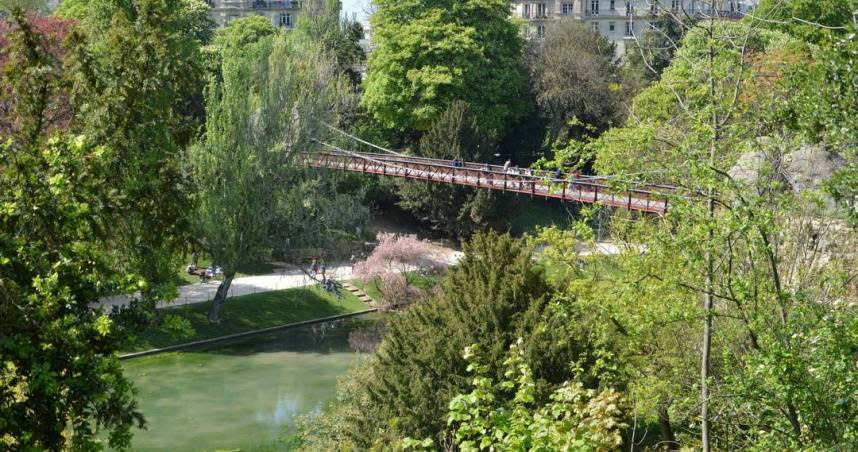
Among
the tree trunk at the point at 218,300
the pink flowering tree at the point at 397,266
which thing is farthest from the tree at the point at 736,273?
the pink flowering tree at the point at 397,266

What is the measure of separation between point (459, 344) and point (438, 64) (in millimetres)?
32123

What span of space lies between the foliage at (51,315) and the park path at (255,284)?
2479cm

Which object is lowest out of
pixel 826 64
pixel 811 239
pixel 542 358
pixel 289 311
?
pixel 289 311

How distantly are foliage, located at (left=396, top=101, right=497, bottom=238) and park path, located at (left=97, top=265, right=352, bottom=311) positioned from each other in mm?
5965

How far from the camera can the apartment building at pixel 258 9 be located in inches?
3157

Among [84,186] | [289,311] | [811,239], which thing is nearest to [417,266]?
[289,311]

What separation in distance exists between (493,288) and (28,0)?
59.1 meters

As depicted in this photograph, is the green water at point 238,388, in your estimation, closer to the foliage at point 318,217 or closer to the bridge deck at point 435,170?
the foliage at point 318,217

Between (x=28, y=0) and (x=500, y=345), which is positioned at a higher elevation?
(x=28, y=0)

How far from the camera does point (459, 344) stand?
19.1m

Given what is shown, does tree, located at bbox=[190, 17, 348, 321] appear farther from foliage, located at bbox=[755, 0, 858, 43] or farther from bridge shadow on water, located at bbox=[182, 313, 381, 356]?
foliage, located at bbox=[755, 0, 858, 43]

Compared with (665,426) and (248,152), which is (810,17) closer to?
(248,152)

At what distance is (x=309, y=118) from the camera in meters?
36.6

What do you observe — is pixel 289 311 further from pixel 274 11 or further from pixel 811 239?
pixel 274 11
